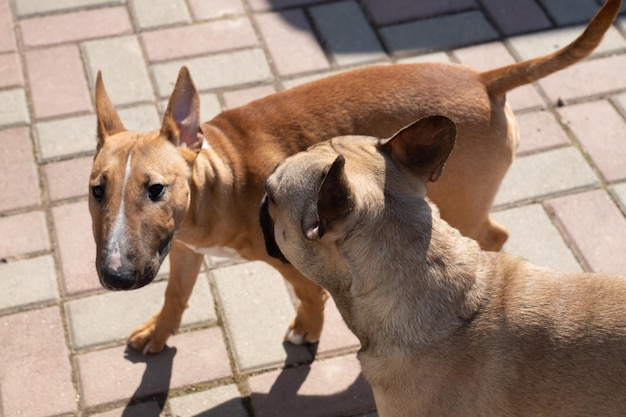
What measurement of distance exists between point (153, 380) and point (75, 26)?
2.93 metres

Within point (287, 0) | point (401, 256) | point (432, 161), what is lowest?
point (287, 0)

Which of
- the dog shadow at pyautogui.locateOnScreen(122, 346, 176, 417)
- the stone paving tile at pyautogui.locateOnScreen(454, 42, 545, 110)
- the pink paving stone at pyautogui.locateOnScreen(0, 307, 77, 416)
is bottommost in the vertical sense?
the pink paving stone at pyautogui.locateOnScreen(0, 307, 77, 416)

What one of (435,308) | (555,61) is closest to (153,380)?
(435,308)

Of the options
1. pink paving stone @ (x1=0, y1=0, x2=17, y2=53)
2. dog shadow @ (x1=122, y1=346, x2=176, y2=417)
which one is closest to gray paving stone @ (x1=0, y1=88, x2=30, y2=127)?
pink paving stone @ (x1=0, y1=0, x2=17, y2=53)

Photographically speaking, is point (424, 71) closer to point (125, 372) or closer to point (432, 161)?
point (432, 161)

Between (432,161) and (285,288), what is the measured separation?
71.8 inches

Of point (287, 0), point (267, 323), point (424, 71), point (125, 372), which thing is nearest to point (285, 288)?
point (267, 323)

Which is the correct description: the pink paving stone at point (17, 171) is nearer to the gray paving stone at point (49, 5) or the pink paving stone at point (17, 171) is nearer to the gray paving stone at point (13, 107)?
the gray paving stone at point (13, 107)

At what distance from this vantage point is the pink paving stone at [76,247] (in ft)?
16.5

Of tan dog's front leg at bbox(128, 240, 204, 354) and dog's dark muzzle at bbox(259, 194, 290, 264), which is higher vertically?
dog's dark muzzle at bbox(259, 194, 290, 264)

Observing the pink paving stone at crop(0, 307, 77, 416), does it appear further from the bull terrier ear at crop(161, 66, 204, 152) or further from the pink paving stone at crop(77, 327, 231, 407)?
→ the bull terrier ear at crop(161, 66, 204, 152)

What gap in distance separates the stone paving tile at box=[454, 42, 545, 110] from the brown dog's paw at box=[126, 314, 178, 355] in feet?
8.92

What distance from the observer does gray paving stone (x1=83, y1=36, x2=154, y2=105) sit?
600cm

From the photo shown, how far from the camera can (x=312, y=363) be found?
4.75 metres
